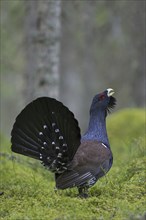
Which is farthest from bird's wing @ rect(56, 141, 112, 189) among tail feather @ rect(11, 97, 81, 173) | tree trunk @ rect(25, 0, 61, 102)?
tree trunk @ rect(25, 0, 61, 102)

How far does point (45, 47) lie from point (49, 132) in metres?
3.90

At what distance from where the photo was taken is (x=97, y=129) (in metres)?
6.16

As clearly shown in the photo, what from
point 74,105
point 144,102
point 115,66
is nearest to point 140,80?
point 144,102

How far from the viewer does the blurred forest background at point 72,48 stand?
9.54 m

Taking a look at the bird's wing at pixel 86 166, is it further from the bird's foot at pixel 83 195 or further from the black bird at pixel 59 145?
the bird's foot at pixel 83 195

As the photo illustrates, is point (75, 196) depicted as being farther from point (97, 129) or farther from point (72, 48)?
point (72, 48)

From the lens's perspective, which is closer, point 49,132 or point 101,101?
point 49,132

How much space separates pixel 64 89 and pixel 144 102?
34.3ft

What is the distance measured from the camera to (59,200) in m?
5.32

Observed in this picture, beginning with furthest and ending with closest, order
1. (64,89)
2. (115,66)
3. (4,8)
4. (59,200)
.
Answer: (64,89), (115,66), (4,8), (59,200)

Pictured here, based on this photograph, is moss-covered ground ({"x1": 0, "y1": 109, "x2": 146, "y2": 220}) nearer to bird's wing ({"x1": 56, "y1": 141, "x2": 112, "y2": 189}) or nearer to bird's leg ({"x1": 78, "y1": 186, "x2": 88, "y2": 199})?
bird's leg ({"x1": 78, "y1": 186, "x2": 88, "y2": 199})

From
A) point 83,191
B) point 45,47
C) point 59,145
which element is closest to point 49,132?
point 59,145

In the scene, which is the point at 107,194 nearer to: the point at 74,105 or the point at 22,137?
the point at 22,137

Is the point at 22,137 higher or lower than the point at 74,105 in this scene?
lower
